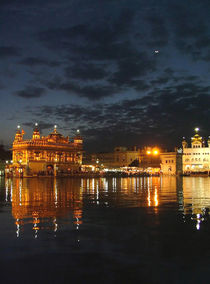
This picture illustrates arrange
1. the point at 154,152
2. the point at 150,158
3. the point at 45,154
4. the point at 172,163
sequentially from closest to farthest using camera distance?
the point at 45,154 < the point at 172,163 < the point at 154,152 < the point at 150,158

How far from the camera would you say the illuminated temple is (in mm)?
94562

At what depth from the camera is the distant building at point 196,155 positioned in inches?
4193

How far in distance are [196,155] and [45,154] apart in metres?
46.4

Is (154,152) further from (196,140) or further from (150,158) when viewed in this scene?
(196,140)

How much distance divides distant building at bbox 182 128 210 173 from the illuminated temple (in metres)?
33.9

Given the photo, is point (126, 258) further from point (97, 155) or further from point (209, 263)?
point (97, 155)

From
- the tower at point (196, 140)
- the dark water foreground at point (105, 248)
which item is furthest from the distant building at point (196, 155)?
the dark water foreground at point (105, 248)

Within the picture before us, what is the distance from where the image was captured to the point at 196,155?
109m

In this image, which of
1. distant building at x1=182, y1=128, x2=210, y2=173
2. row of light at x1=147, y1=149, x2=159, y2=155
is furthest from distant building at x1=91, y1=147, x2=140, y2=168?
distant building at x1=182, y1=128, x2=210, y2=173

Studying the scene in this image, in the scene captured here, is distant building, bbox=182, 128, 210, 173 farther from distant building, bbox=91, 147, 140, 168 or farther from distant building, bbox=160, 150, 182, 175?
A: distant building, bbox=91, 147, 140, 168

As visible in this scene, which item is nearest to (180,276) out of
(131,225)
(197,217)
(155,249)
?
(155,249)

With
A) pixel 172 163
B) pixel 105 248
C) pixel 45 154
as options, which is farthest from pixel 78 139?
pixel 105 248

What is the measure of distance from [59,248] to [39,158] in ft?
302

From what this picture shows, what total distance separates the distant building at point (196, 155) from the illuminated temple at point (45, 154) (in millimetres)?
33869
